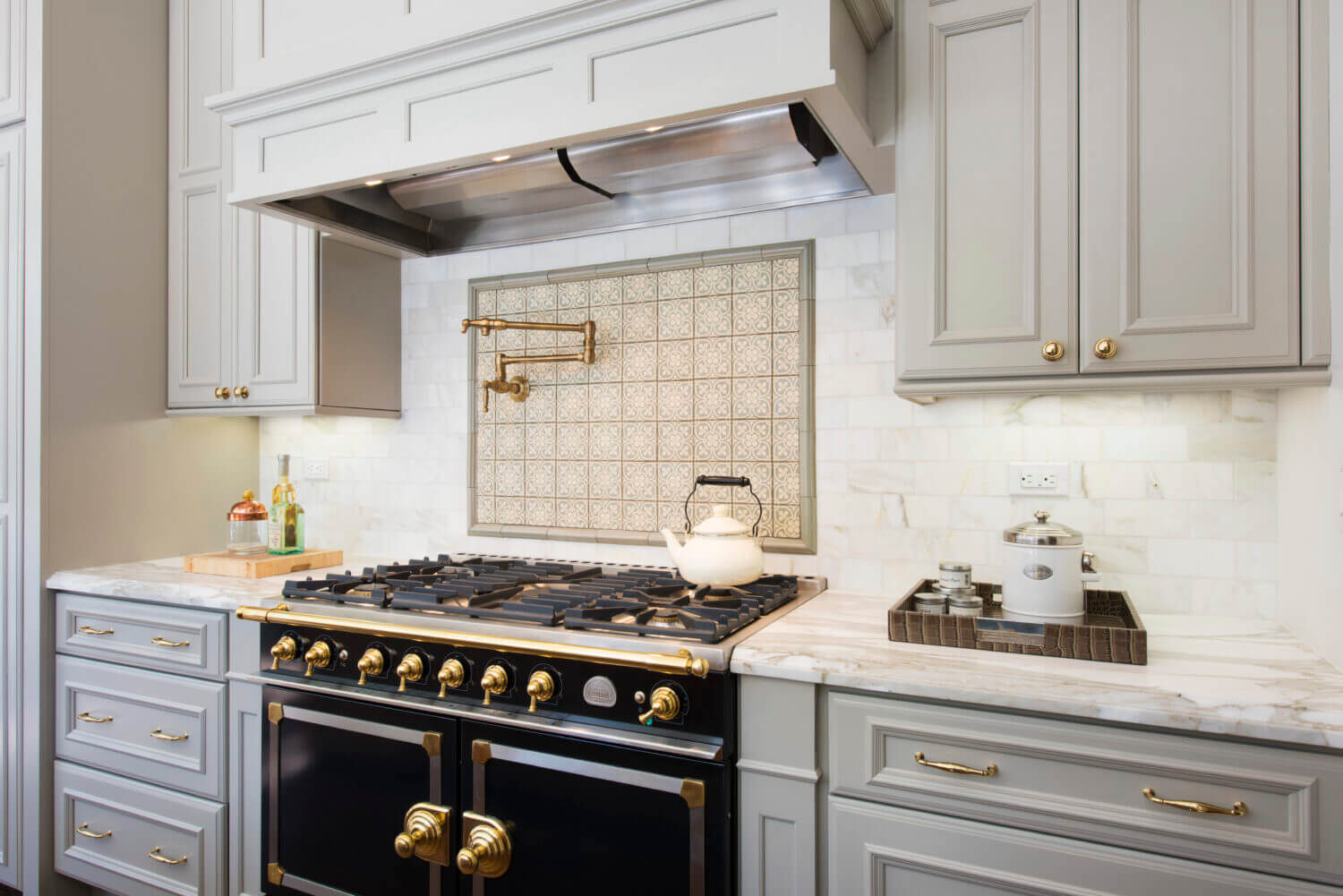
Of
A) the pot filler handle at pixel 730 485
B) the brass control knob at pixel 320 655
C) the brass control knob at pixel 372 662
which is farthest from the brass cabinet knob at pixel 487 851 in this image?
the pot filler handle at pixel 730 485

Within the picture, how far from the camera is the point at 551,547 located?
2.52 meters

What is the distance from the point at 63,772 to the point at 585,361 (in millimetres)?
1958

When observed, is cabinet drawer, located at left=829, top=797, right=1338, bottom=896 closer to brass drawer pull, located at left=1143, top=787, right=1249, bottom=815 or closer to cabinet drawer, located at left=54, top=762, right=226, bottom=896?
brass drawer pull, located at left=1143, top=787, right=1249, bottom=815

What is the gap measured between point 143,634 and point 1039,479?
240 cm

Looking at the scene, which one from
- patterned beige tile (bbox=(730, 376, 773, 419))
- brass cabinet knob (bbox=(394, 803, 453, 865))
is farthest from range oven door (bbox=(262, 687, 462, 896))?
patterned beige tile (bbox=(730, 376, 773, 419))

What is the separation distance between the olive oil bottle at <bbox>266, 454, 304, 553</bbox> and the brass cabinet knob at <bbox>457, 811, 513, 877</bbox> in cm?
130

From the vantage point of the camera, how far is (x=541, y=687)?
1.61m

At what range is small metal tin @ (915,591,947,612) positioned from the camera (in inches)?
65.1

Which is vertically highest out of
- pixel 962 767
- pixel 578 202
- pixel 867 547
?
pixel 578 202

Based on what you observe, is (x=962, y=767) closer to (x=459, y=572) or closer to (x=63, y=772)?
(x=459, y=572)

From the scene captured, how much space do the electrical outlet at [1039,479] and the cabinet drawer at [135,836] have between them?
7.10 feet

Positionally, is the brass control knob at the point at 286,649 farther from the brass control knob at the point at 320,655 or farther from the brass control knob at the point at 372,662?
the brass control knob at the point at 372,662

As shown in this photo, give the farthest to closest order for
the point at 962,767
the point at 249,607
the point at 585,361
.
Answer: the point at 585,361
the point at 249,607
the point at 962,767

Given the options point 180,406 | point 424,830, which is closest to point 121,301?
point 180,406
